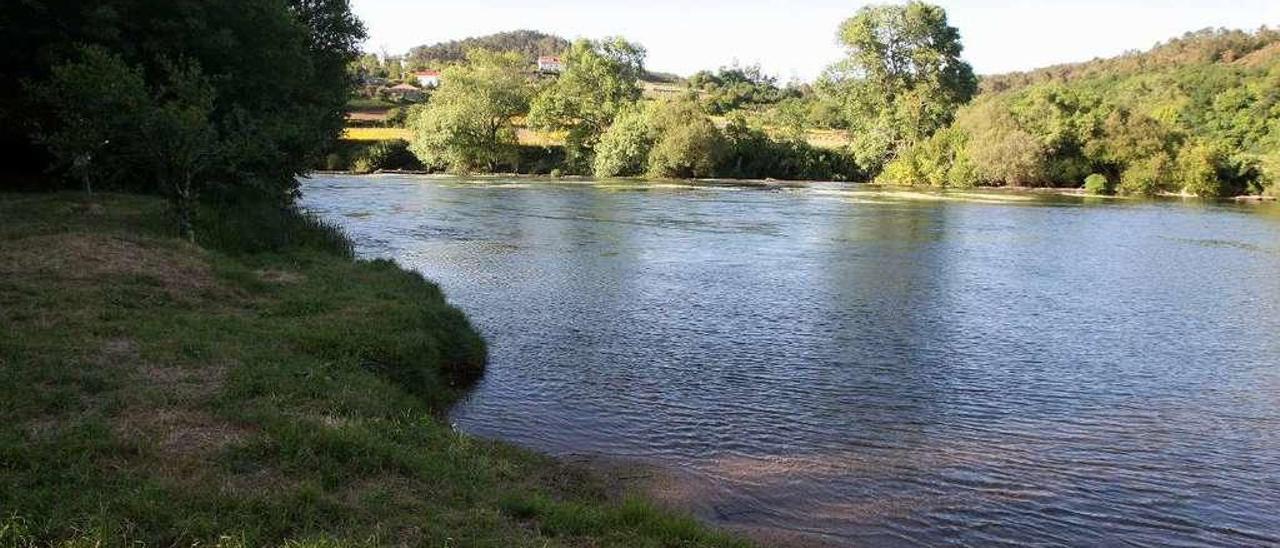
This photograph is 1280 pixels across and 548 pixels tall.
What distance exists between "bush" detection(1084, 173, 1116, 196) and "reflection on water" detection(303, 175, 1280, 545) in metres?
41.3

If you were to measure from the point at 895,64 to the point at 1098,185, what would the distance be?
125 feet

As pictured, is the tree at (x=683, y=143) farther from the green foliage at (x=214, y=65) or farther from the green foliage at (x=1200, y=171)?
the green foliage at (x=214, y=65)

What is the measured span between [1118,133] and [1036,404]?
73167 millimetres

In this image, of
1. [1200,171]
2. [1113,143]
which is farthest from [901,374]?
[1113,143]

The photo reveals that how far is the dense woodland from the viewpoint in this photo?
3046 inches

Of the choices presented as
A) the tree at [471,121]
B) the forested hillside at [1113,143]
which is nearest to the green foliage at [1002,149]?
the forested hillside at [1113,143]

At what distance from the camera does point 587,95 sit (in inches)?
4218

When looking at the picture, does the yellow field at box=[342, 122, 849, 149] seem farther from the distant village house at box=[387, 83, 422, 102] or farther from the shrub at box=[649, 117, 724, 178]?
the distant village house at box=[387, 83, 422, 102]

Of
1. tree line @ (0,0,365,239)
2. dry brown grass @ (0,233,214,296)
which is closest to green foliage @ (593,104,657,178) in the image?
tree line @ (0,0,365,239)

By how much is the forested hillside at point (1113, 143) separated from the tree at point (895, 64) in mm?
12594

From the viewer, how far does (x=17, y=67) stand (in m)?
25.5

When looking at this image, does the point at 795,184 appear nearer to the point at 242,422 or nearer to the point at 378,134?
the point at 378,134

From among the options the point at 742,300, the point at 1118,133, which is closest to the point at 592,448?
the point at 742,300

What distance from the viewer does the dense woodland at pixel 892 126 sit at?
7738cm
